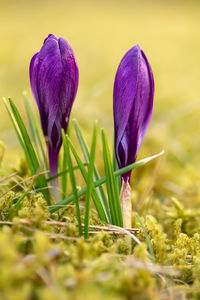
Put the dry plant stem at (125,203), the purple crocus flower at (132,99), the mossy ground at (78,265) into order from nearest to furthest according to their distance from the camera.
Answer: the mossy ground at (78,265) < the purple crocus flower at (132,99) < the dry plant stem at (125,203)

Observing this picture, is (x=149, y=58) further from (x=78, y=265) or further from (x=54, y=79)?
(x=78, y=265)

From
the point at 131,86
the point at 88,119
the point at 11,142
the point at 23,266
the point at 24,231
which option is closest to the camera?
the point at 23,266

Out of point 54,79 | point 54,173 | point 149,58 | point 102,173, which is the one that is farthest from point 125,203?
point 149,58

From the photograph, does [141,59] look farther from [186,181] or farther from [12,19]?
[12,19]

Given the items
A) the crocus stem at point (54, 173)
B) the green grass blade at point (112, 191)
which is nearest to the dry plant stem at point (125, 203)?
the green grass blade at point (112, 191)

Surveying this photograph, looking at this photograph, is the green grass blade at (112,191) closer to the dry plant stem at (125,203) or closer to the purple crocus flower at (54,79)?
the dry plant stem at (125,203)

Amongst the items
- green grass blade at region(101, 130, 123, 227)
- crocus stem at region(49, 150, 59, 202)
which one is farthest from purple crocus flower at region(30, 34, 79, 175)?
green grass blade at region(101, 130, 123, 227)

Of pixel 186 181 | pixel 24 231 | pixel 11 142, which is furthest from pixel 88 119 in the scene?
pixel 24 231
